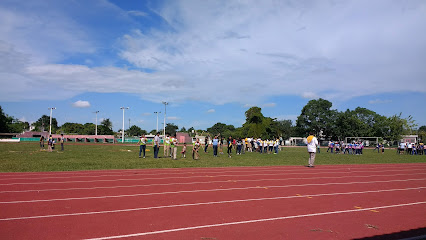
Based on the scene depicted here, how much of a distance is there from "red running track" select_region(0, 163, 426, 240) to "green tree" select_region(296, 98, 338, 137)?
263ft

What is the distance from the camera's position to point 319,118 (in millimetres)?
88062

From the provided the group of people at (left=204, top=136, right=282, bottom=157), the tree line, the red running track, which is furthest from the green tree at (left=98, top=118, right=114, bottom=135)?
the red running track

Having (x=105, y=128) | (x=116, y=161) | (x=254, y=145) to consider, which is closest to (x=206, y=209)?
(x=116, y=161)

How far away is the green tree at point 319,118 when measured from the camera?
287ft

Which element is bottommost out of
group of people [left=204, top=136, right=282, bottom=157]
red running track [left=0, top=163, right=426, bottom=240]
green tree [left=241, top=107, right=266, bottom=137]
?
red running track [left=0, top=163, right=426, bottom=240]

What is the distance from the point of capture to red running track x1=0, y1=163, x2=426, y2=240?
17.1 feet

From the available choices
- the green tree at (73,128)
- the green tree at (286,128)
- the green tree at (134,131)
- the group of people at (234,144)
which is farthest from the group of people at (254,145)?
the green tree at (134,131)

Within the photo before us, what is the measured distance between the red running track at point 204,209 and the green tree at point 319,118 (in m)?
80.3

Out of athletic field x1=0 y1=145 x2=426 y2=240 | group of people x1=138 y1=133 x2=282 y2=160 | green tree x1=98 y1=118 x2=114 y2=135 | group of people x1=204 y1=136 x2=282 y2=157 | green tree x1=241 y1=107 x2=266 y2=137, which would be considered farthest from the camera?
green tree x1=98 y1=118 x2=114 y2=135

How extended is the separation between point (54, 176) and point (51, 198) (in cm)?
423

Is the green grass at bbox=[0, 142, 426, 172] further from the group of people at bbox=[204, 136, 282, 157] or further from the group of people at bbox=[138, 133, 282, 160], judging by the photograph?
the group of people at bbox=[204, 136, 282, 157]

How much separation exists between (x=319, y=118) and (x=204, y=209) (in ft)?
283

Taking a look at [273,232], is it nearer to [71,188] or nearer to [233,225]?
[233,225]

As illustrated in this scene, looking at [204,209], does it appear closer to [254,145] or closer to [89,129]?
[254,145]
